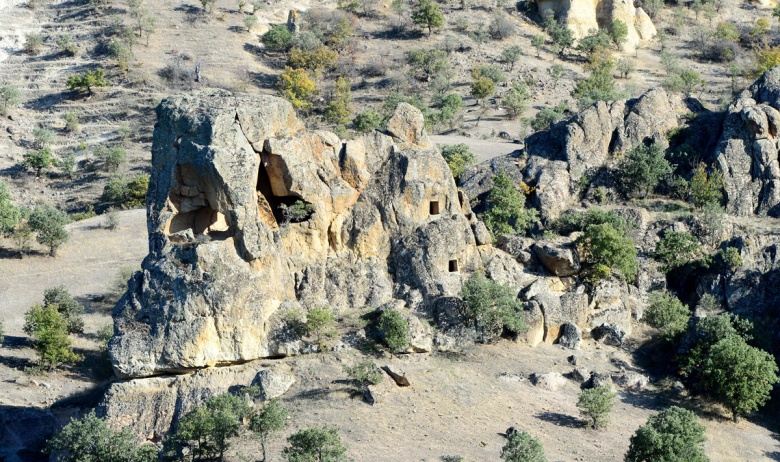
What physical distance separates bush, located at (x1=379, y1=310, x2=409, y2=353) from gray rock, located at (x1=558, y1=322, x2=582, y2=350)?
9464mm

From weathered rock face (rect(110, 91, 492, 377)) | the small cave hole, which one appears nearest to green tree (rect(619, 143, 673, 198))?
weathered rock face (rect(110, 91, 492, 377))

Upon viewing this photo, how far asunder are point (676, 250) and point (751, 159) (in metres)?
11.0

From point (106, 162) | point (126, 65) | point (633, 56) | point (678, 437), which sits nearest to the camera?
point (678, 437)

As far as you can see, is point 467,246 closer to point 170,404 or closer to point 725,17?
point 170,404

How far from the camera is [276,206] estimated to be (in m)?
57.0

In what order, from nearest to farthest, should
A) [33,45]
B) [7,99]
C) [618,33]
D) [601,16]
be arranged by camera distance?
[7,99] → [33,45] → [618,33] → [601,16]

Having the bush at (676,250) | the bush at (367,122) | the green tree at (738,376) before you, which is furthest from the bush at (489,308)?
the bush at (367,122)

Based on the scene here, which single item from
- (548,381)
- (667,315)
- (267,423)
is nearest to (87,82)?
(667,315)

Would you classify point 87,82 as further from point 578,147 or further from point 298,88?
point 578,147

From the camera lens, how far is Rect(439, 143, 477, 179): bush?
255ft

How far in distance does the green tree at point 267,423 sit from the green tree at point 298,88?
205ft

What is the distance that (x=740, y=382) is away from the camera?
52938 mm

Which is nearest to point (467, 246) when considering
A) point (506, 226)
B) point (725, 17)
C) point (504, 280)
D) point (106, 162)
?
point (504, 280)

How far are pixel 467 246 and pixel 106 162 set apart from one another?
4699 centimetres
